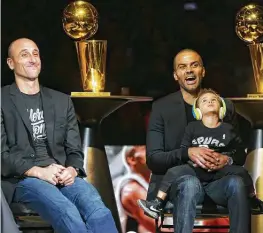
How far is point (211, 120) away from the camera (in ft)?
14.3

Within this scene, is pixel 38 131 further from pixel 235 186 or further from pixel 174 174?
pixel 235 186

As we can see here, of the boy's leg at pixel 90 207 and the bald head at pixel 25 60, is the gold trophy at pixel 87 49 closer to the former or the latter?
the bald head at pixel 25 60

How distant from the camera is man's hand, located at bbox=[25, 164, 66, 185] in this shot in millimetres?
4062

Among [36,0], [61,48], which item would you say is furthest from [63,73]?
[36,0]

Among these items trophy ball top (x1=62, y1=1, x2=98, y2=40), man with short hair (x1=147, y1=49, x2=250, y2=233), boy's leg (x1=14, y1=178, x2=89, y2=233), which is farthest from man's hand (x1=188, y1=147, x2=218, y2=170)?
trophy ball top (x1=62, y1=1, x2=98, y2=40)

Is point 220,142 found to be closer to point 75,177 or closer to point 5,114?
point 75,177

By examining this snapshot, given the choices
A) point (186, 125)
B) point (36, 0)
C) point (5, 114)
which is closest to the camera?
point (5, 114)

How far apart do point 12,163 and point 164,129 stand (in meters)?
0.92

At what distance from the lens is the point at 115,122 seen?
534 centimetres

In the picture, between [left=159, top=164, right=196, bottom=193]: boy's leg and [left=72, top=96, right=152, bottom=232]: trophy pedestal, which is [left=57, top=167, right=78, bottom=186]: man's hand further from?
[left=72, top=96, right=152, bottom=232]: trophy pedestal

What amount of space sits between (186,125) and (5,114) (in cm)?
101

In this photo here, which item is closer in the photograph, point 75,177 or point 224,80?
point 75,177

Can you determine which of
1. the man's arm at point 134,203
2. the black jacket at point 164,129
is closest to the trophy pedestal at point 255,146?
the black jacket at point 164,129

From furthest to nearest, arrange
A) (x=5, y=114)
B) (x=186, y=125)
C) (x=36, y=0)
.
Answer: (x=36, y=0) → (x=186, y=125) → (x=5, y=114)
